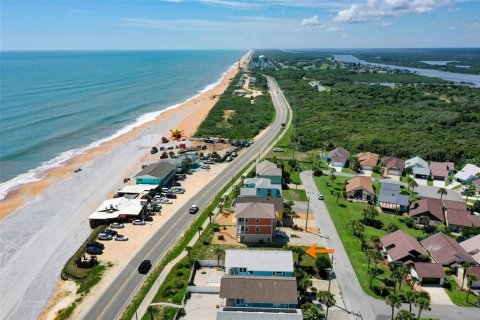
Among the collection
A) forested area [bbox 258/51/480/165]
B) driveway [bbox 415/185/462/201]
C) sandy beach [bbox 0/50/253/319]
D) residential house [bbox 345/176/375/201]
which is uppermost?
forested area [bbox 258/51/480/165]

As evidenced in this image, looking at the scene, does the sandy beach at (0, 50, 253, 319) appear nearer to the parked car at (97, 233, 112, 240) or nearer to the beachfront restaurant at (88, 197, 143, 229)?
the beachfront restaurant at (88, 197, 143, 229)

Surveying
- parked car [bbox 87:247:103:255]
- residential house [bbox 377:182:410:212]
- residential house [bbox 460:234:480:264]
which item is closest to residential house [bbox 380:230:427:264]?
residential house [bbox 460:234:480:264]

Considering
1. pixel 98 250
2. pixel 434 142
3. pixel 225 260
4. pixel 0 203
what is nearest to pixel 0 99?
pixel 0 203

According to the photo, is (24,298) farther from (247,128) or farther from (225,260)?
(247,128)

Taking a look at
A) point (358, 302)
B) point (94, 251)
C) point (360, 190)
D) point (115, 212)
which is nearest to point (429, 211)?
point (360, 190)

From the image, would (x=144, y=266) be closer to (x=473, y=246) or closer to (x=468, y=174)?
(x=473, y=246)

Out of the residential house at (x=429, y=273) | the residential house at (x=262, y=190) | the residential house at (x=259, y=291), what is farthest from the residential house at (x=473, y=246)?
the residential house at (x=262, y=190)
